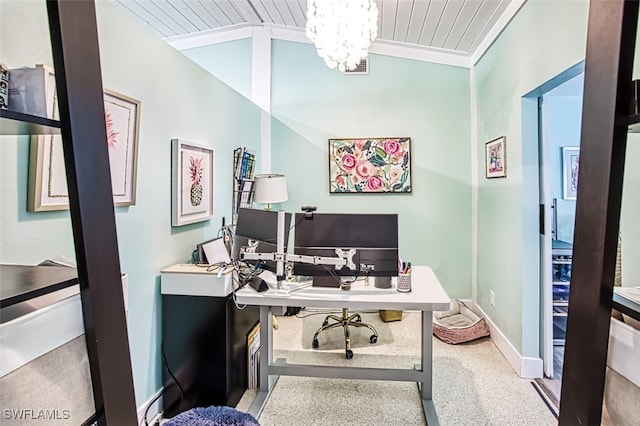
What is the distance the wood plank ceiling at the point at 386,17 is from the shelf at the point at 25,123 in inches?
110

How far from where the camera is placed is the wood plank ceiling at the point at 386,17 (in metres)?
2.86

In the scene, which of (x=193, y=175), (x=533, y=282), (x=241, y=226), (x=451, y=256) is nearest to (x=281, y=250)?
(x=241, y=226)

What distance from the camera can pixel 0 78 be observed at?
0.82 meters

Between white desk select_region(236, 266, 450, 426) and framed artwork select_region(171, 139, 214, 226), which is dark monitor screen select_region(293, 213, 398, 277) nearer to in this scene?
white desk select_region(236, 266, 450, 426)

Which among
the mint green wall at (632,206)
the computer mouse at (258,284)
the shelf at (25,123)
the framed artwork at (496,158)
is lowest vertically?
the computer mouse at (258,284)

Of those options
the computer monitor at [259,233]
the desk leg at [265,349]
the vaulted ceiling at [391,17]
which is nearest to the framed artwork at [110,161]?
the computer monitor at [259,233]

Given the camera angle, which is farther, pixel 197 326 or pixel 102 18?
pixel 197 326

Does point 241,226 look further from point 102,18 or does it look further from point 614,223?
point 614,223

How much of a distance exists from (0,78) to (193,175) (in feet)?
5.17

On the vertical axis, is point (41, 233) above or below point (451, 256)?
above

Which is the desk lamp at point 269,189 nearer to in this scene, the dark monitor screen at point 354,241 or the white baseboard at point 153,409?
the dark monitor screen at point 354,241

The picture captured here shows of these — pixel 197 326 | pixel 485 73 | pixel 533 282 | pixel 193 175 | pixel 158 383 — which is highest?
pixel 485 73

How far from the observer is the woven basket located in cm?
307

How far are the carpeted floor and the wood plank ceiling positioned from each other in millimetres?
2873
